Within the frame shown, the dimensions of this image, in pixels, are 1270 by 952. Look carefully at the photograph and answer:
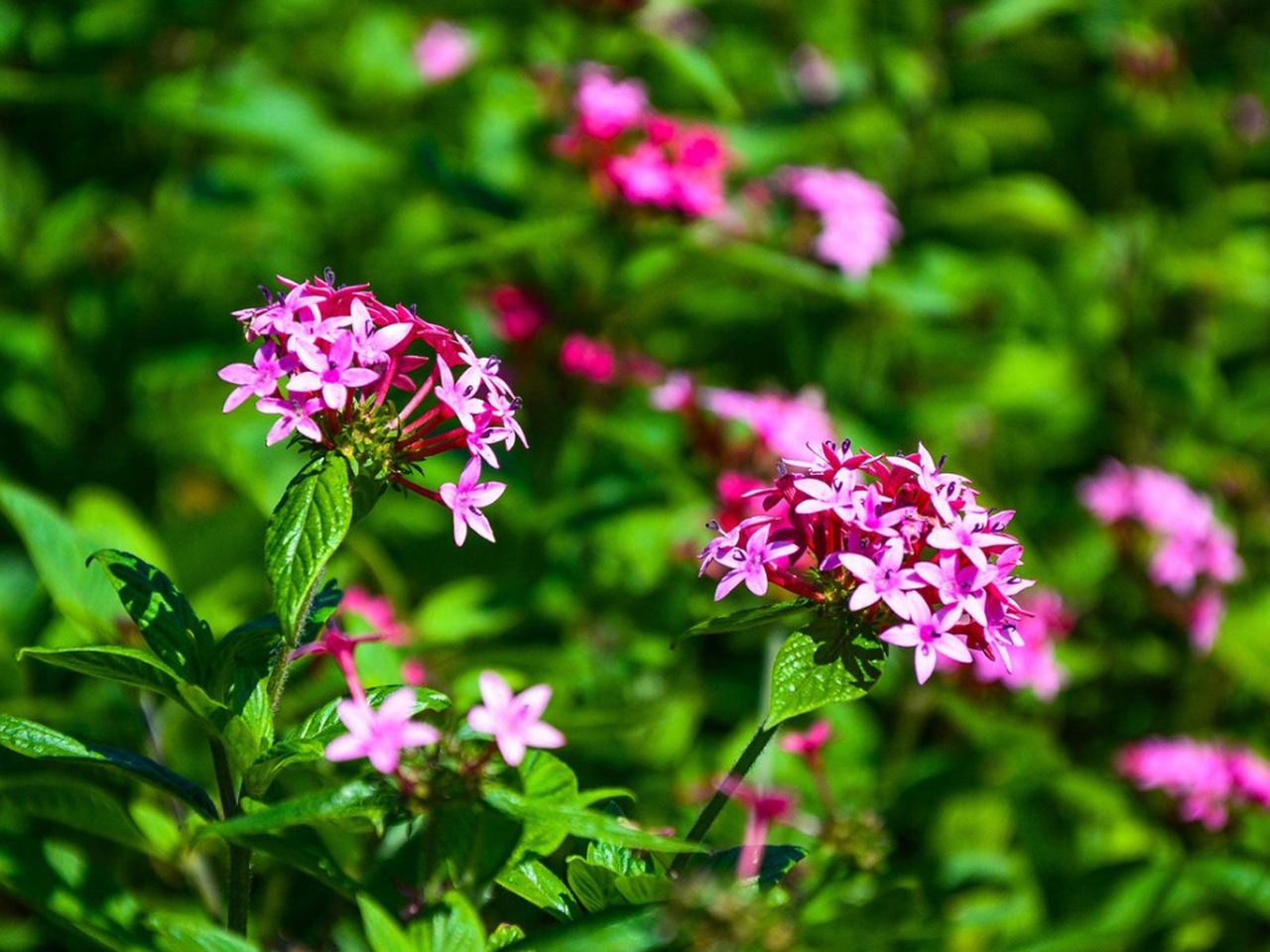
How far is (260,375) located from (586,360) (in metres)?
1.35

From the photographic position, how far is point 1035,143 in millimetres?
4035

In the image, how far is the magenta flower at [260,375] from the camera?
1.13 metres

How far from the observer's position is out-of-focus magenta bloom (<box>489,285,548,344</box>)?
8.47 feet

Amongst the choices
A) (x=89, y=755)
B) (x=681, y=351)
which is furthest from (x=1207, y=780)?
(x=89, y=755)

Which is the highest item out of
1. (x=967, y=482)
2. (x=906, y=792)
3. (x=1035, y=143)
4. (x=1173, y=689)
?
(x=967, y=482)

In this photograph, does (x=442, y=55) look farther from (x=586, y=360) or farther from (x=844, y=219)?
(x=586, y=360)

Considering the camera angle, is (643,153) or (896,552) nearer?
(896,552)

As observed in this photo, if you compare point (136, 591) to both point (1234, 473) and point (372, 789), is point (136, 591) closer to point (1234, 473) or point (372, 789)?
point (372, 789)

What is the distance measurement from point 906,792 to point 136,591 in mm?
1561

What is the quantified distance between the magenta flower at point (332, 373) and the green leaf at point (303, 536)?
64 mm

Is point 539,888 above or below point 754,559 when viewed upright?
below

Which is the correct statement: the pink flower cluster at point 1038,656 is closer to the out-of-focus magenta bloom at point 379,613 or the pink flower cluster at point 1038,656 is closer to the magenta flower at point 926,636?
the out-of-focus magenta bloom at point 379,613

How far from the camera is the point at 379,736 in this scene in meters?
1.01

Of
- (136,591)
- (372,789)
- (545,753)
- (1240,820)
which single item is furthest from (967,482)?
(1240,820)
